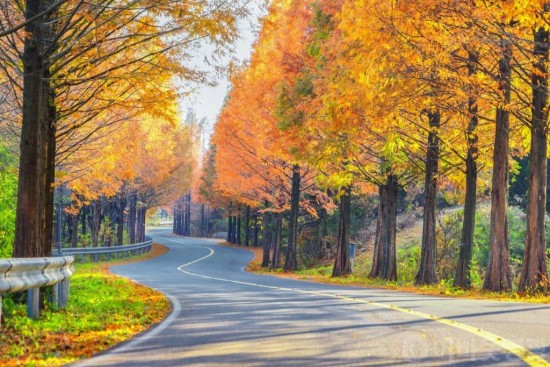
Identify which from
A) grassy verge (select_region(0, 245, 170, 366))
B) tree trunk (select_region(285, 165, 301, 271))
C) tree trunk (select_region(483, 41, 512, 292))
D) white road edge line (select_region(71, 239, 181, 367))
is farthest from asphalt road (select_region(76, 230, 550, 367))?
tree trunk (select_region(285, 165, 301, 271))

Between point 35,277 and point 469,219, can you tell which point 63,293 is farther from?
point 469,219

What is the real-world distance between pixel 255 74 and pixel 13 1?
16.4 meters

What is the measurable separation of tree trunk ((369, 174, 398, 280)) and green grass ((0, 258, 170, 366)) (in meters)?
13.3

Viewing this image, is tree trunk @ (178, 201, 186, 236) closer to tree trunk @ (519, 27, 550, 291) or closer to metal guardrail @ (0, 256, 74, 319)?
tree trunk @ (519, 27, 550, 291)

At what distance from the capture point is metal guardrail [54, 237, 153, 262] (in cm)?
3156

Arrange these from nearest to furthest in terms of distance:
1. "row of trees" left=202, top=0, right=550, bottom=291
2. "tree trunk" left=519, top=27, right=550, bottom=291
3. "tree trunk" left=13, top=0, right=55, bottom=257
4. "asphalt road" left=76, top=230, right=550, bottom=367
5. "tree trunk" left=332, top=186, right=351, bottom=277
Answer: "asphalt road" left=76, top=230, right=550, bottom=367 → "tree trunk" left=13, top=0, right=55, bottom=257 → "row of trees" left=202, top=0, right=550, bottom=291 → "tree trunk" left=519, top=27, right=550, bottom=291 → "tree trunk" left=332, top=186, right=351, bottom=277

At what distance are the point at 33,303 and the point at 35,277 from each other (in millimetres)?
509

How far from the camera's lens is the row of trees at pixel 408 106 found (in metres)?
14.1

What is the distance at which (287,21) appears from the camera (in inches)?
964

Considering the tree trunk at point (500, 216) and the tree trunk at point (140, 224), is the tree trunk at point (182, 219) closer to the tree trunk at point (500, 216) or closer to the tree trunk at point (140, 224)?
the tree trunk at point (140, 224)

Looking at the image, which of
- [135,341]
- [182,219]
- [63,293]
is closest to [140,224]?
[182,219]

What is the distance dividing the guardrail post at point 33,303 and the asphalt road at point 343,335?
1555 millimetres

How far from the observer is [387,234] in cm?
2514

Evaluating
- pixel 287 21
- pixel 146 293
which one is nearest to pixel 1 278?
pixel 146 293
